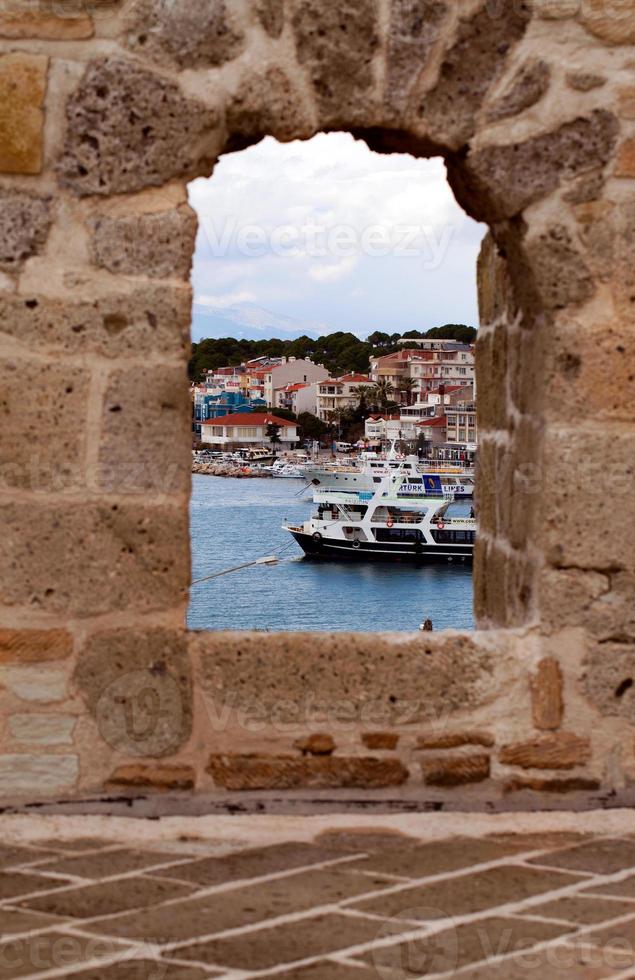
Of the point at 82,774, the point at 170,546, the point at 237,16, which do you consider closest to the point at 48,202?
the point at 237,16

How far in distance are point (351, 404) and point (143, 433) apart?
2292 inches

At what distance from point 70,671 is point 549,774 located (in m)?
1.19

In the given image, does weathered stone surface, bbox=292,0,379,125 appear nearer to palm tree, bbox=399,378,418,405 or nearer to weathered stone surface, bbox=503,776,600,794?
weathered stone surface, bbox=503,776,600,794

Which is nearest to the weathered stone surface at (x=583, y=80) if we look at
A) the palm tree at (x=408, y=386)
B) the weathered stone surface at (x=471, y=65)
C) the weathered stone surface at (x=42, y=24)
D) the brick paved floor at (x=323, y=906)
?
the weathered stone surface at (x=471, y=65)

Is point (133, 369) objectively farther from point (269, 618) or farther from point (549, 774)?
point (269, 618)

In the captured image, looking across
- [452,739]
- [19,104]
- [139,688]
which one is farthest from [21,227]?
[452,739]

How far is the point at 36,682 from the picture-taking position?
294cm

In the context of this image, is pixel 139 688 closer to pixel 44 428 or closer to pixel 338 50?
pixel 44 428

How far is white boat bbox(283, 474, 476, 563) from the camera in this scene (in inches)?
1793

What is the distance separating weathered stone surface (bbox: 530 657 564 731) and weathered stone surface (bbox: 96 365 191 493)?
3.23ft

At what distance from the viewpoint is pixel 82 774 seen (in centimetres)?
296

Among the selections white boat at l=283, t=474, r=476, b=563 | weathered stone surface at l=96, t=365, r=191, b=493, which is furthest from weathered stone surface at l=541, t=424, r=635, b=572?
white boat at l=283, t=474, r=476, b=563

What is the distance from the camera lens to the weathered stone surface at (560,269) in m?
3.01

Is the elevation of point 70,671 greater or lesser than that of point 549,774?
greater
